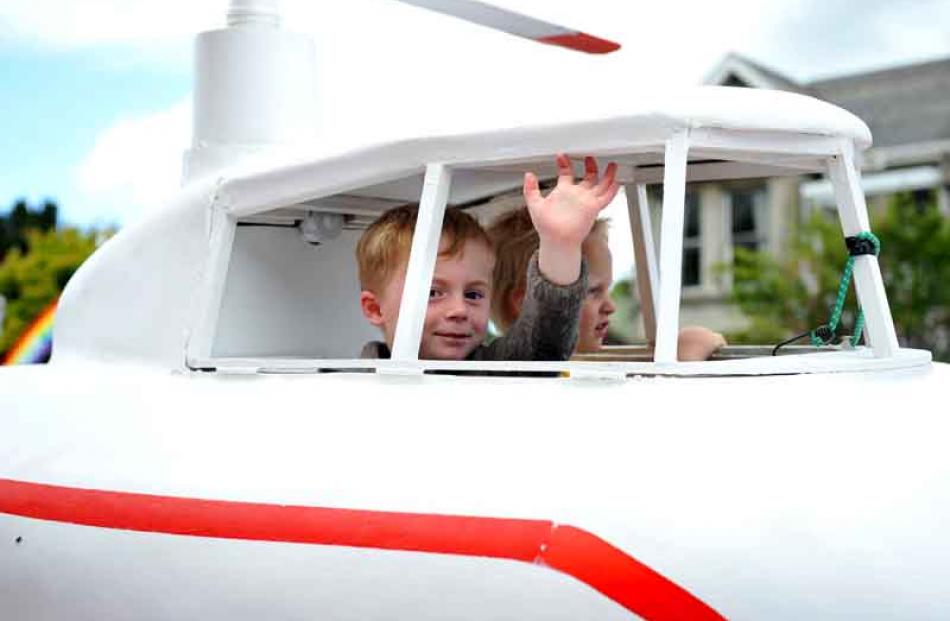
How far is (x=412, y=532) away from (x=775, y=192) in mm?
18752

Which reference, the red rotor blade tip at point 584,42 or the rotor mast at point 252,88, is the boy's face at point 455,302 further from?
the red rotor blade tip at point 584,42

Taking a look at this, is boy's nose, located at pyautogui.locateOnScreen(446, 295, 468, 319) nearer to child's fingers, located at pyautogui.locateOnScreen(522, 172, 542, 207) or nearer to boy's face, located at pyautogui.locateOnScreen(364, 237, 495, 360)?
boy's face, located at pyautogui.locateOnScreen(364, 237, 495, 360)

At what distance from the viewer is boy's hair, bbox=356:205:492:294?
12.5 feet

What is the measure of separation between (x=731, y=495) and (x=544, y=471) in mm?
418

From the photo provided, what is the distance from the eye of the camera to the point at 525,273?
442 centimetres

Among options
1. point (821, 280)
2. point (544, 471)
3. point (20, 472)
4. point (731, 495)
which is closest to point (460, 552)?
point (544, 471)

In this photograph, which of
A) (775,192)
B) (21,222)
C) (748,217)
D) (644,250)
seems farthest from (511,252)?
(21,222)

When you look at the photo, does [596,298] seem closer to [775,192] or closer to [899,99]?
[775,192]

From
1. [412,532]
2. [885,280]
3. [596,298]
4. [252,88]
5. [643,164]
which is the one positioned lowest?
[412,532]

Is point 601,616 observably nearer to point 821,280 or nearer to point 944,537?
point 944,537

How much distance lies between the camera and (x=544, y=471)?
2.97m

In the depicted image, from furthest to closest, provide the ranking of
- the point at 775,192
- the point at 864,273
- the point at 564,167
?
1. the point at 775,192
2. the point at 864,273
3. the point at 564,167

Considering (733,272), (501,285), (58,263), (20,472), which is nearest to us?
(20,472)

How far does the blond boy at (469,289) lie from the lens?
11.5 feet
